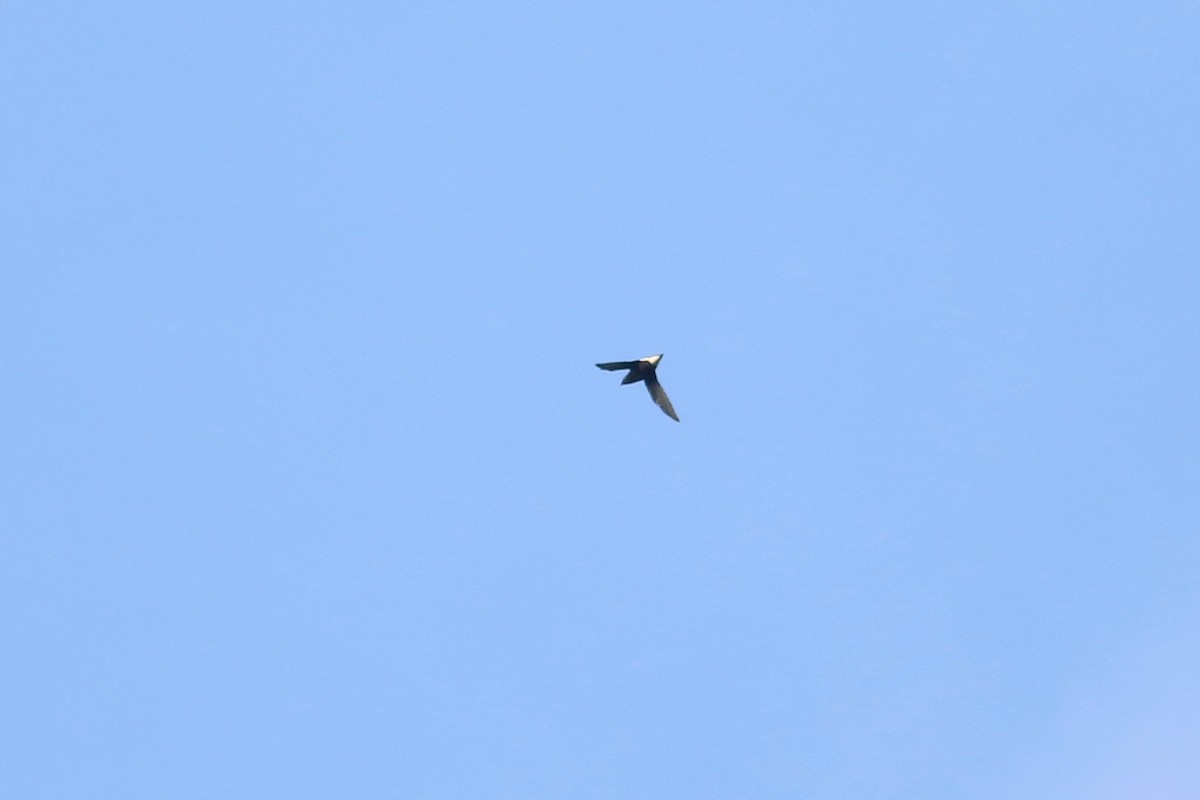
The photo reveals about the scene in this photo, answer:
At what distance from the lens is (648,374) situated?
7931cm

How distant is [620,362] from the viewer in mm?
78938

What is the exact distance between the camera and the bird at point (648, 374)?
259ft

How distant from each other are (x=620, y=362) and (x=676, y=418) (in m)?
2.57

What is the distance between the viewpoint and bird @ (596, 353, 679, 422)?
259ft

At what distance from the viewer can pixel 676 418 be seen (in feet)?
257
